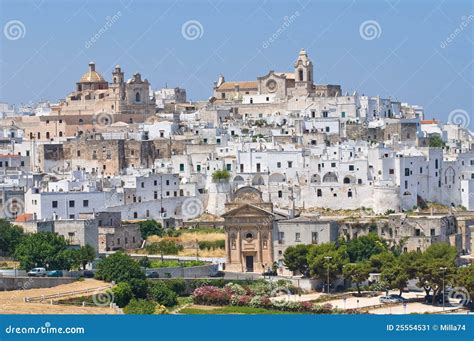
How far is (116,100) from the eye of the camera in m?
60.5

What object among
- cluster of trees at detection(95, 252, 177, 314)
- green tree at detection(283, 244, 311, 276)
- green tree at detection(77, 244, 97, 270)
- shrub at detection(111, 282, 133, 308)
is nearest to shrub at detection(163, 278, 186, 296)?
cluster of trees at detection(95, 252, 177, 314)

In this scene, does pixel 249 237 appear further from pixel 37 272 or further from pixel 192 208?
pixel 37 272

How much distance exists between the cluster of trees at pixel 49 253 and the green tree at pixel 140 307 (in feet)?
13.5

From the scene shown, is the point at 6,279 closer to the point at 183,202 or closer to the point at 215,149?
the point at 183,202

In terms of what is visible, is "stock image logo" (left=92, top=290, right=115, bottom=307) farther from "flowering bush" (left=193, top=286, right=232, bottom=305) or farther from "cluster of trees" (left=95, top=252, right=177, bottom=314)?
"flowering bush" (left=193, top=286, right=232, bottom=305)

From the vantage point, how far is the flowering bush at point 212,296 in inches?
1528

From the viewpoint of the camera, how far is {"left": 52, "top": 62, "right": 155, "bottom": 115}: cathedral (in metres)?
60.4

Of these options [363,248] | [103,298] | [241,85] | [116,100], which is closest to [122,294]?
[103,298]

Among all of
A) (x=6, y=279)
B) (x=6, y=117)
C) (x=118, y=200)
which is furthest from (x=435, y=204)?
(x=6, y=117)

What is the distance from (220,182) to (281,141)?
485 cm

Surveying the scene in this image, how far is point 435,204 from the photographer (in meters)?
49.8

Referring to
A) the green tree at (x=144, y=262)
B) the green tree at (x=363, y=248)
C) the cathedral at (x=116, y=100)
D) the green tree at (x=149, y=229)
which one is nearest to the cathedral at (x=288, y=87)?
the cathedral at (x=116, y=100)

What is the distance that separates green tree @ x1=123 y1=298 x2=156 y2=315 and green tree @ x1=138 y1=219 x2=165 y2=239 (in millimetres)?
8762

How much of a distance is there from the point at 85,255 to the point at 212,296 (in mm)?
4396
